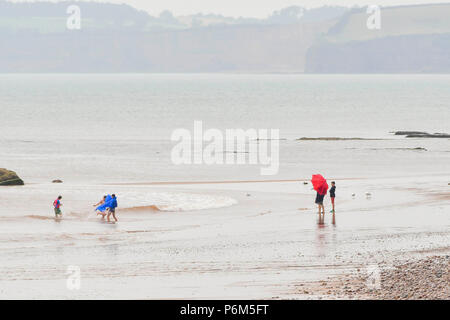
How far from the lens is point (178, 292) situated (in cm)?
1870

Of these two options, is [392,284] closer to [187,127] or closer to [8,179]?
[8,179]

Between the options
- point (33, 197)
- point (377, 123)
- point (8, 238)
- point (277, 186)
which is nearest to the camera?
point (8, 238)

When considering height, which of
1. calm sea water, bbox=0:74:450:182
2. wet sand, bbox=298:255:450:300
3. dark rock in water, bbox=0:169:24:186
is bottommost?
wet sand, bbox=298:255:450:300

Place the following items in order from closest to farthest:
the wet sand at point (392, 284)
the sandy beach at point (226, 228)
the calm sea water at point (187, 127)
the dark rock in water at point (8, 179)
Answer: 1. the wet sand at point (392, 284)
2. the sandy beach at point (226, 228)
3. the dark rock in water at point (8, 179)
4. the calm sea water at point (187, 127)

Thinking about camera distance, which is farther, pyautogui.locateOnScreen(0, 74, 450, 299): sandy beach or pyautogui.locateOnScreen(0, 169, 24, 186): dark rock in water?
pyautogui.locateOnScreen(0, 169, 24, 186): dark rock in water

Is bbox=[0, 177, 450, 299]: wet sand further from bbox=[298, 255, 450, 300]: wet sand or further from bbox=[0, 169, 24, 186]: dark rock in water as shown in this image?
bbox=[0, 169, 24, 186]: dark rock in water

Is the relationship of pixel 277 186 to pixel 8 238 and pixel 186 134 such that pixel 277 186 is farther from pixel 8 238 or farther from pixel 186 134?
pixel 186 134

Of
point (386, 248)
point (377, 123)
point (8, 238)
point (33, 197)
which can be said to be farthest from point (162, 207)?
point (377, 123)

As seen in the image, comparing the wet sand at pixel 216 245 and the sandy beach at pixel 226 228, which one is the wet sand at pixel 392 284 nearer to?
the sandy beach at pixel 226 228

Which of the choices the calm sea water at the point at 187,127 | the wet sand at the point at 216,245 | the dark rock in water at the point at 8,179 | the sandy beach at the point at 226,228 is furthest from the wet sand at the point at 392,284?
the calm sea water at the point at 187,127

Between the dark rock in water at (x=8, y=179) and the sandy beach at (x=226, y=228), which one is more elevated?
the dark rock in water at (x=8, y=179)

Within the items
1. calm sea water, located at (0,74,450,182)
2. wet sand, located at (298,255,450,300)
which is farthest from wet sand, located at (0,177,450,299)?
calm sea water, located at (0,74,450,182)

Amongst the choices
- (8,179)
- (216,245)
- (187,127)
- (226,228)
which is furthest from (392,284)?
(187,127)
